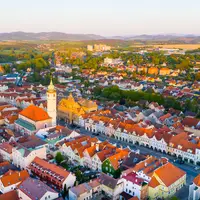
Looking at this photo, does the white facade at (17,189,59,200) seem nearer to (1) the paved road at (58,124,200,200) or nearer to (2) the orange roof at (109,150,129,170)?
(2) the orange roof at (109,150,129,170)

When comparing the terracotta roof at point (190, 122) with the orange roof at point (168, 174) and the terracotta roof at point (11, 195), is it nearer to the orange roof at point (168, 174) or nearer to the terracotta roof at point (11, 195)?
the orange roof at point (168, 174)

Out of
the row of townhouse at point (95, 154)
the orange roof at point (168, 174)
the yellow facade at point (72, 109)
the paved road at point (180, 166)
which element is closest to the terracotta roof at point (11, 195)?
the row of townhouse at point (95, 154)

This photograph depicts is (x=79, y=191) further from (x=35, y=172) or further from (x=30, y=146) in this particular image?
(x=30, y=146)

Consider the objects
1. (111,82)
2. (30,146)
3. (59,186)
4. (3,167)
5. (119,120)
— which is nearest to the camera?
(59,186)

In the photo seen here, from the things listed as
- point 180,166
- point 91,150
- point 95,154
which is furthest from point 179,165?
point 91,150

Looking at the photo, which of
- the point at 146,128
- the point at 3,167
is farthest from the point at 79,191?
the point at 146,128

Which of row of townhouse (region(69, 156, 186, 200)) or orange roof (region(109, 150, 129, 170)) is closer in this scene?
row of townhouse (region(69, 156, 186, 200))

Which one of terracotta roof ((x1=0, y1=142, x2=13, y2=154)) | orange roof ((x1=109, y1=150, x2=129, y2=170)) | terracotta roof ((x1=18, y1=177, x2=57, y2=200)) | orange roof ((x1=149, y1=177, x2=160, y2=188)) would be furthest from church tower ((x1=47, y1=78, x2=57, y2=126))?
orange roof ((x1=149, y1=177, x2=160, y2=188))
